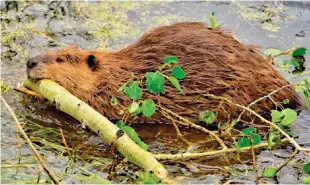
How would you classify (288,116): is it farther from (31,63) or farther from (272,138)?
(31,63)

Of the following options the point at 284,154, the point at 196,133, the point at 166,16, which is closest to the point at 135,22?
the point at 166,16

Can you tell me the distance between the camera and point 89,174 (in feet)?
11.2

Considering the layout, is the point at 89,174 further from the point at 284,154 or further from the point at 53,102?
the point at 284,154

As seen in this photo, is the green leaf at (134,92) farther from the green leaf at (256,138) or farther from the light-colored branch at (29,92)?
the light-colored branch at (29,92)

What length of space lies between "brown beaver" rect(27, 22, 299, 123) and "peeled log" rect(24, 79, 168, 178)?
17cm

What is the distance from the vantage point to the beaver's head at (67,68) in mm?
4328

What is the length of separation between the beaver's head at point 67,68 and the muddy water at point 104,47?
0.73 feet

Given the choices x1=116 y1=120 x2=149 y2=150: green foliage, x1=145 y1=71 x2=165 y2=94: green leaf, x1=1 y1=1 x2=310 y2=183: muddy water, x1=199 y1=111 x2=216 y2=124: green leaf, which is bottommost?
x1=1 y1=1 x2=310 y2=183: muddy water

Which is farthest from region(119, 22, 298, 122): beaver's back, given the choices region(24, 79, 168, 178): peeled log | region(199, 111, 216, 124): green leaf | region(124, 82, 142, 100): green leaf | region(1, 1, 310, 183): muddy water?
region(124, 82, 142, 100): green leaf

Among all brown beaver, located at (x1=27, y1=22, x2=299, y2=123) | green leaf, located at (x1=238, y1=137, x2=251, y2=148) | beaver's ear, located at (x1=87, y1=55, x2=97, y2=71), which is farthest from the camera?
beaver's ear, located at (x1=87, y1=55, x2=97, y2=71)

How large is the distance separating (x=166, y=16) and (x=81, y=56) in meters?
2.11

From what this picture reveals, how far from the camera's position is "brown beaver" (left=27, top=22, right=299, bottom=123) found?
4.28 m

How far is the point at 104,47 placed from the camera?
570cm

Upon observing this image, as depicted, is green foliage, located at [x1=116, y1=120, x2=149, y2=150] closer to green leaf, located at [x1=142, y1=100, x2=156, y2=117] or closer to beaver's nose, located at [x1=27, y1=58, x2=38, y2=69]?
green leaf, located at [x1=142, y1=100, x2=156, y2=117]
